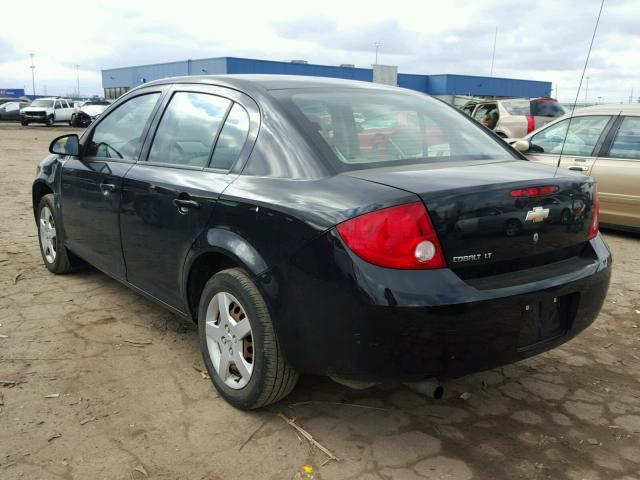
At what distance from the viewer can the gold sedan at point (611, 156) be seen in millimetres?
6609

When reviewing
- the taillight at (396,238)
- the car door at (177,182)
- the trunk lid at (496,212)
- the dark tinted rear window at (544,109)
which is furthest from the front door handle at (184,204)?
the dark tinted rear window at (544,109)

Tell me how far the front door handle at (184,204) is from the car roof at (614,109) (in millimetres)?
5712

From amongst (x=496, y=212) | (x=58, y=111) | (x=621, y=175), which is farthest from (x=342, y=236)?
(x=58, y=111)

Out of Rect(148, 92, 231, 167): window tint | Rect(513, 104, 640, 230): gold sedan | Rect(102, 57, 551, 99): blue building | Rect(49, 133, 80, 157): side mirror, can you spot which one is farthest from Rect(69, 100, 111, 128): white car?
Rect(148, 92, 231, 167): window tint

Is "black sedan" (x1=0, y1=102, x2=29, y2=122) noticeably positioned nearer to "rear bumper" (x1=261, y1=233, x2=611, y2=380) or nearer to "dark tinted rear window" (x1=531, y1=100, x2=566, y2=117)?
"dark tinted rear window" (x1=531, y1=100, x2=566, y2=117)

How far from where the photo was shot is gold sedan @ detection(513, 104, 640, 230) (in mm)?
6609

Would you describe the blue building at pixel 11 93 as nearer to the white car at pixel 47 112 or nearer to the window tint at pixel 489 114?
the white car at pixel 47 112

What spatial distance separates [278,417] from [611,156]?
222 inches

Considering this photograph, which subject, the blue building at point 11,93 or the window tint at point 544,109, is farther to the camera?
the blue building at point 11,93

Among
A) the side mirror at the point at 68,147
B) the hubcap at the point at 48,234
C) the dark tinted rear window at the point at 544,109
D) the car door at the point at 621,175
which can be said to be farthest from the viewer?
the dark tinted rear window at the point at 544,109

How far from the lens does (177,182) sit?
3.16 m

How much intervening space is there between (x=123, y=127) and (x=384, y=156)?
209cm

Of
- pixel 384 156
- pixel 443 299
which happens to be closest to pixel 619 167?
pixel 384 156

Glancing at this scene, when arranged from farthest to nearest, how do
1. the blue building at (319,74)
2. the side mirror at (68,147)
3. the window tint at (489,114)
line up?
the blue building at (319,74) → the window tint at (489,114) → the side mirror at (68,147)
